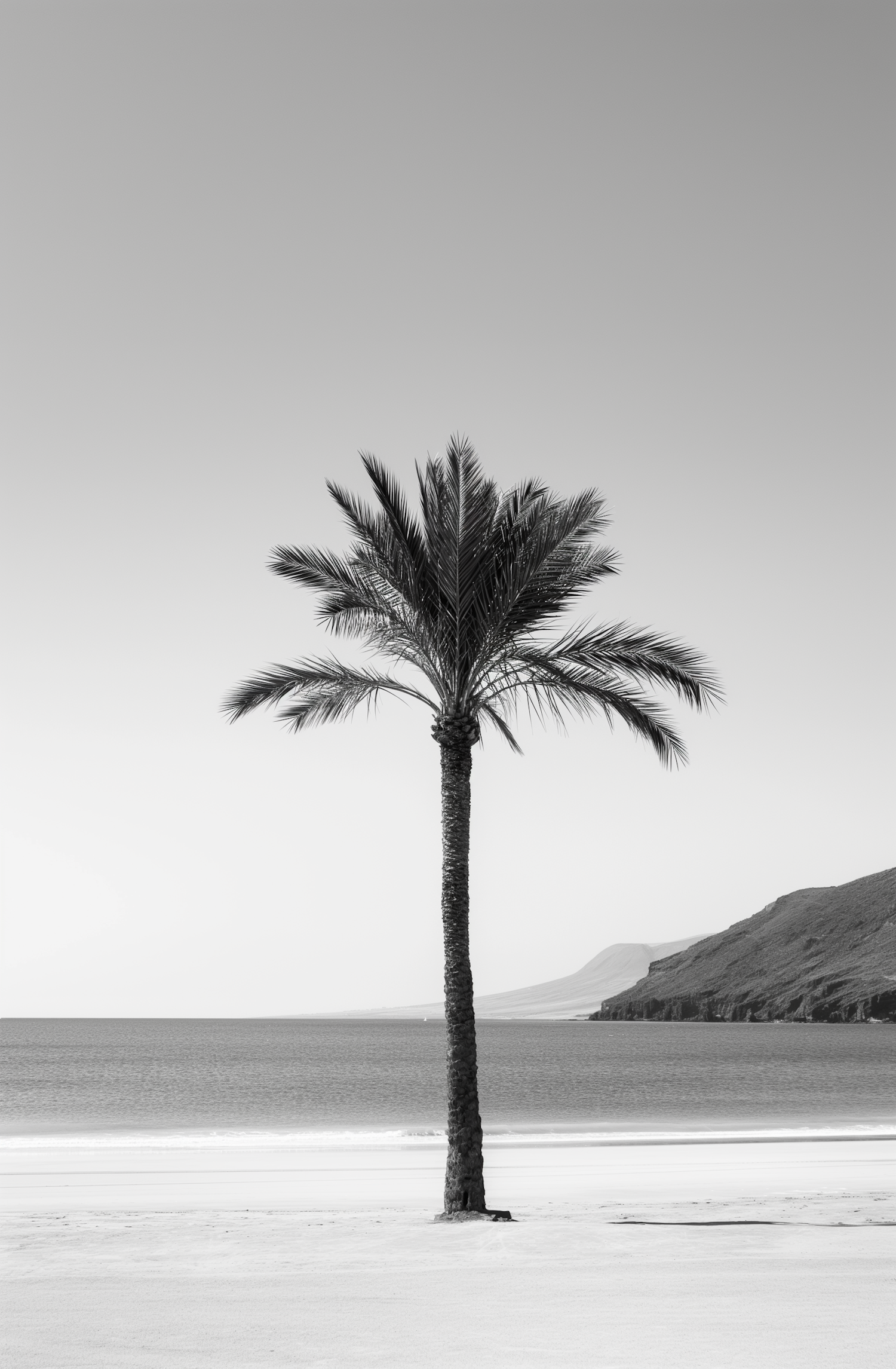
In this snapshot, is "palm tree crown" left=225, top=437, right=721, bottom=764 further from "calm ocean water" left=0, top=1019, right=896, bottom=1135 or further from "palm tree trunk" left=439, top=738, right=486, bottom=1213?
"calm ocean water" left=0, top=1019, right=896, bottom=1135

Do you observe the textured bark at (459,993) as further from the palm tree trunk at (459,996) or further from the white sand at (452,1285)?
the white sand at (452,1285)

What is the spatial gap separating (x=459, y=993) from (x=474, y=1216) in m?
2.47

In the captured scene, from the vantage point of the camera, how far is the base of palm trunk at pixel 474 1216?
13469 mm

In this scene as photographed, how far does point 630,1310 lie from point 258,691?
29.2 ft

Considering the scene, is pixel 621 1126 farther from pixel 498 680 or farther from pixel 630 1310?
pixel 630 1310

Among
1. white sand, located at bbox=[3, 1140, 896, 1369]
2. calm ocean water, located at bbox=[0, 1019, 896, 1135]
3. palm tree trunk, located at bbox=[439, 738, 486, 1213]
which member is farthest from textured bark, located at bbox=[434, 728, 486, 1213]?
calm ocean water, located at bbox=[0, 1019, 896, 1135]

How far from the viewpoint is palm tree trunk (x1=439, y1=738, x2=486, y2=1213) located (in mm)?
13914

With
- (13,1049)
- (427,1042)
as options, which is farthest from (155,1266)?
(427,1042)

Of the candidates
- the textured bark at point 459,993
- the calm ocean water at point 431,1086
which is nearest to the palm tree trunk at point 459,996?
the textured bark at point 459,993

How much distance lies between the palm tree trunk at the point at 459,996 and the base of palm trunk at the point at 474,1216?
2.9 inches

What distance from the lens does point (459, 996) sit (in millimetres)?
14227

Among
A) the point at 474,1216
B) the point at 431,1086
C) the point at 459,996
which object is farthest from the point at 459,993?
the point at 431,1086

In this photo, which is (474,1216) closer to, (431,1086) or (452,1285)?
(452,1285)

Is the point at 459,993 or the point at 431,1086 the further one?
the point at 431,1086
